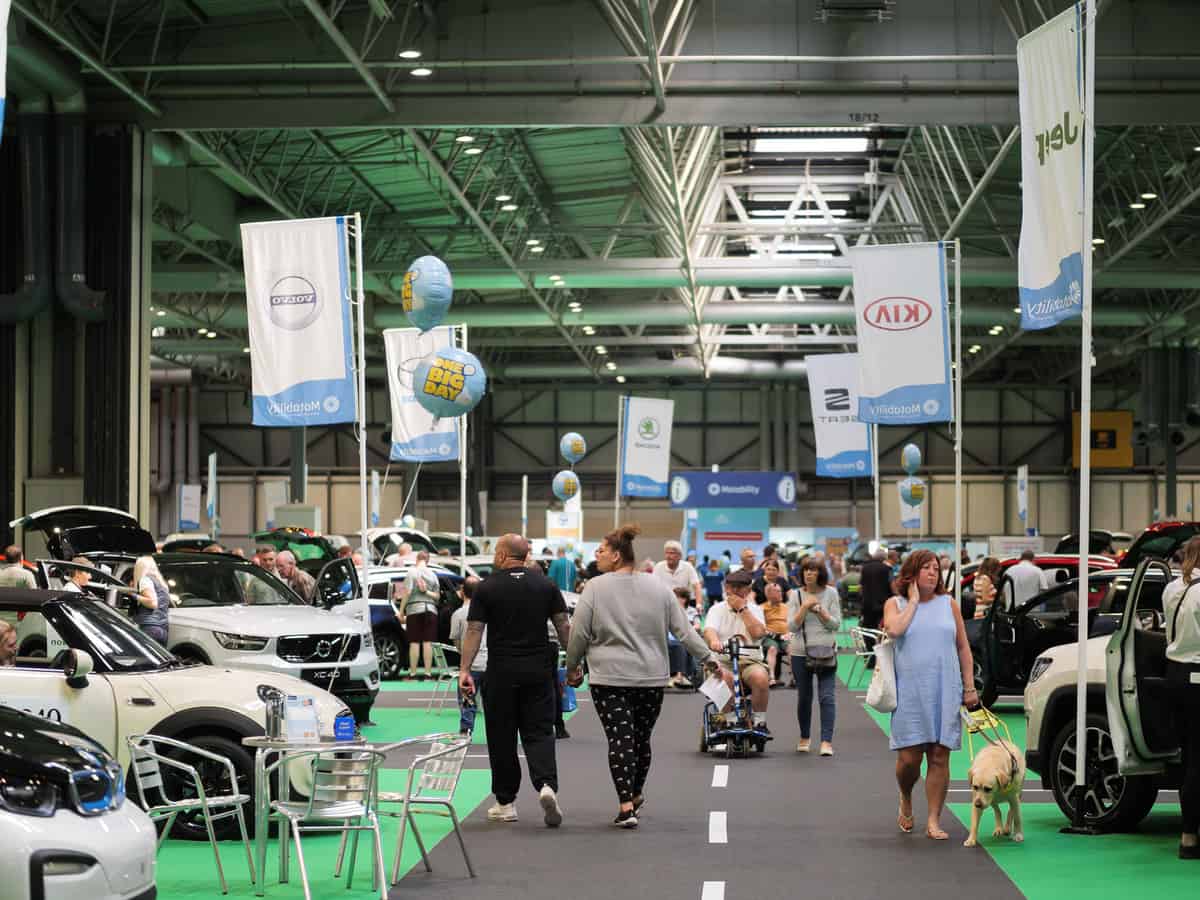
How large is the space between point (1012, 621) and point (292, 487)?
1035 inches

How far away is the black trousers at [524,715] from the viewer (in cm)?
1020

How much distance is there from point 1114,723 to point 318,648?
795 cm

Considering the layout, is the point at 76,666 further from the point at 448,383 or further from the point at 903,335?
the point at 903,335

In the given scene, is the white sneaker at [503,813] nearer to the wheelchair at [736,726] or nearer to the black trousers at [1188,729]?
the wheelchair at [736,726]

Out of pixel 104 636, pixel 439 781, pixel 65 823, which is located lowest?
pixel 439 781

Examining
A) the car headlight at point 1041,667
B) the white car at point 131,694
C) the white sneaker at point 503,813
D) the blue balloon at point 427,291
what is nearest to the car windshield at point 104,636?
the white car at point 131,694

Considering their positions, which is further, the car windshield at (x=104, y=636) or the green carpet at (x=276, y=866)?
the car windshield at (x=104, y=636)

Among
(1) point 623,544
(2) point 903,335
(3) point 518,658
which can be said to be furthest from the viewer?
(2) point 903,335

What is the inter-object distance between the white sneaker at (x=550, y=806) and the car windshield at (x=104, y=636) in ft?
8.21

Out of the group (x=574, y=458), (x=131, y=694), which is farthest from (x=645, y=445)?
(x=131, y=694)

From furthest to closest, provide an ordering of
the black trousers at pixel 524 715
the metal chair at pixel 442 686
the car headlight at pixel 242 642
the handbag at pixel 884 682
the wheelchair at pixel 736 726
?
1. the metal chair at pixel 442 686
2. the car headlight at pixel 242 642
3. the wheelchair at pixel 736 726
4. the black trousers at pixel 524 715
5. the handbag at pixel 884 682

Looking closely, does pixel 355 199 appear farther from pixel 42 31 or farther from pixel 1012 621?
pixel 1012 621

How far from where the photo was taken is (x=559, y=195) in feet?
112

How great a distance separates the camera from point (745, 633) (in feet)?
48.2
